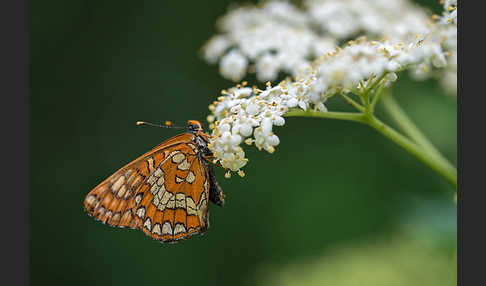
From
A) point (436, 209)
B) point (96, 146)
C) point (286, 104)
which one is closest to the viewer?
point (286, 104)

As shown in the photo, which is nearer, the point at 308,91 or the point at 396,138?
the point at 308,91

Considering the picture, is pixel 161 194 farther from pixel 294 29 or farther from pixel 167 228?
pixel 294 29

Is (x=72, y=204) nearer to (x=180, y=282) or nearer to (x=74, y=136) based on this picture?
(x=74, y=136)

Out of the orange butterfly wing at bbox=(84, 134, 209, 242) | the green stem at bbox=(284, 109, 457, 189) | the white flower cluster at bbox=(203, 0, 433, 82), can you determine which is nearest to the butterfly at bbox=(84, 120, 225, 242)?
the orange butterfly wing at bbox=(84, 134, 209, 242)

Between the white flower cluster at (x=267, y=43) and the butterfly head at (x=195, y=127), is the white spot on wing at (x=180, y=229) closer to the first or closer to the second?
the butterfly head at (x=195, y=127)

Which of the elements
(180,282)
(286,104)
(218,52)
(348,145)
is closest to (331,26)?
(218,52)

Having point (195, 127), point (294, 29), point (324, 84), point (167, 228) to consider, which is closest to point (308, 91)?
point (324, 84)

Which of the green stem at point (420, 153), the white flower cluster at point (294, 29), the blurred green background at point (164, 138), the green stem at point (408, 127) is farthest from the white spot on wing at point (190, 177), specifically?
the blurred green background at point (164, 138)

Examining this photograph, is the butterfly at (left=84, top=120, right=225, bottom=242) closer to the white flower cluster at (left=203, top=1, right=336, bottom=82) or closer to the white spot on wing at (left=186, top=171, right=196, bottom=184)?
the white spot on wing at (left=186, top=171, right=196, bottom=184)
